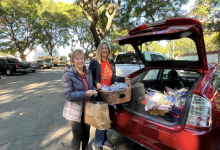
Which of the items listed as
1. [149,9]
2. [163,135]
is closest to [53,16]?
[149,9]

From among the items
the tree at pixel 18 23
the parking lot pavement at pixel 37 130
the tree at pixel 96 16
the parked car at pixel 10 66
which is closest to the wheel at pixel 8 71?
the parked car at pixel 10 66

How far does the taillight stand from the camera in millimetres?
1509

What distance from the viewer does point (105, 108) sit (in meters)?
1.85

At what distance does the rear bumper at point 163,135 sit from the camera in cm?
148

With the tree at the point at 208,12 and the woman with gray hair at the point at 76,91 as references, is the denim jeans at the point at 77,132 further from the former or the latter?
the tree at the point at 208,12

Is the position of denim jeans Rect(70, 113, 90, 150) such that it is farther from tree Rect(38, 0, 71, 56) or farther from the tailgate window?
tree Rect(38, 0, 71, 56)

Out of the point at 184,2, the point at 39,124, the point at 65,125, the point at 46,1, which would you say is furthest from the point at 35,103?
the point at 46,1

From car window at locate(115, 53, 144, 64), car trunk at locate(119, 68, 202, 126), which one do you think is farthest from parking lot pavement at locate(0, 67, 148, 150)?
car window at locate(115, 53, 144, 64)

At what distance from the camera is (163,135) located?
170 cm

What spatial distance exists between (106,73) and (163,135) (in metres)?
1.29

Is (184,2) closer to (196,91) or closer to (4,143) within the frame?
(196,91)

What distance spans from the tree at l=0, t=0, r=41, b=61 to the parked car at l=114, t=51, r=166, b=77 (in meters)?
15.8

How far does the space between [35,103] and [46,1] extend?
2147 centimetres

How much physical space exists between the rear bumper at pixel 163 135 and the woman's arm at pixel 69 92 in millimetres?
808
